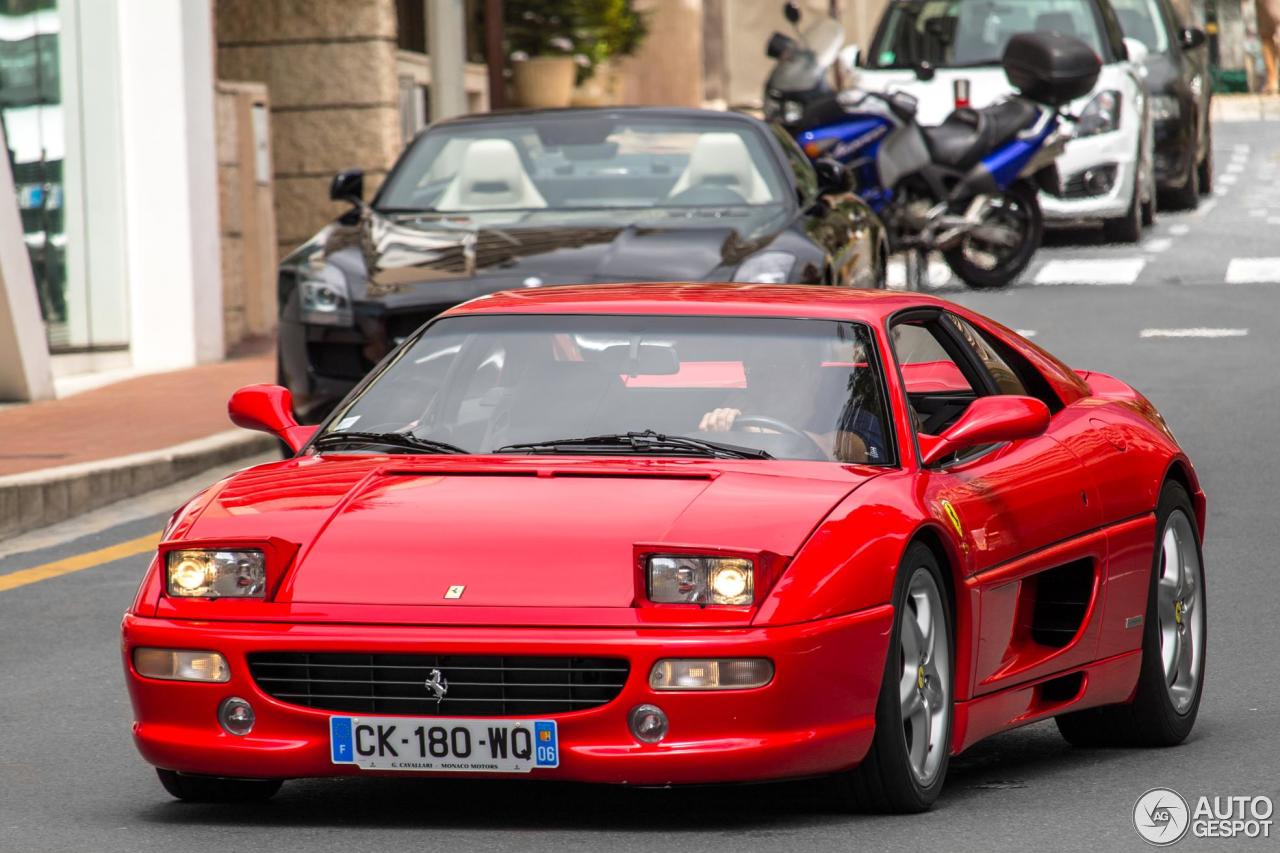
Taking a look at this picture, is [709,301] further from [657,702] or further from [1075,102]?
[1075,102]

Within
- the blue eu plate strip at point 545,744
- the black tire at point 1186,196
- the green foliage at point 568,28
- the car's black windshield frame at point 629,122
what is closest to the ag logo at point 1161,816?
the blue eu plate strip at point 545,744

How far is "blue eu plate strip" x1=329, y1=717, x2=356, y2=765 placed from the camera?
536 centimetres

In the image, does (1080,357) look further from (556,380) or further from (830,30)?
(556,380)

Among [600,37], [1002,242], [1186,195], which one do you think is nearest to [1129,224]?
[1002,242]

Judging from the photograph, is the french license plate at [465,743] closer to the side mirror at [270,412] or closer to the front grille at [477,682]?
the front grille at [477,682]

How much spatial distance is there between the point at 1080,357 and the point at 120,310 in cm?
612

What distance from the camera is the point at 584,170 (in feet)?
42.9

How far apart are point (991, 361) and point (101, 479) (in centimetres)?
589

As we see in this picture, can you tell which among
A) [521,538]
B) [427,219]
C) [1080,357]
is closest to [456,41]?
[1080,357]

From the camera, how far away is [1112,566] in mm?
6551

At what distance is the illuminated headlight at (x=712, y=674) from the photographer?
5.25 meters

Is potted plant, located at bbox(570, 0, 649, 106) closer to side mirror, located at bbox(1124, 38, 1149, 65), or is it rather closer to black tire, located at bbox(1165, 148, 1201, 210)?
black tire, located at bbox(1165, 148, 1201, 210)

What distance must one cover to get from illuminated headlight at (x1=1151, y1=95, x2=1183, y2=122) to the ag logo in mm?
18827

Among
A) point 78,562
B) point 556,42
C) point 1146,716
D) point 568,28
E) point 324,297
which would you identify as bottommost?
point 78,562
